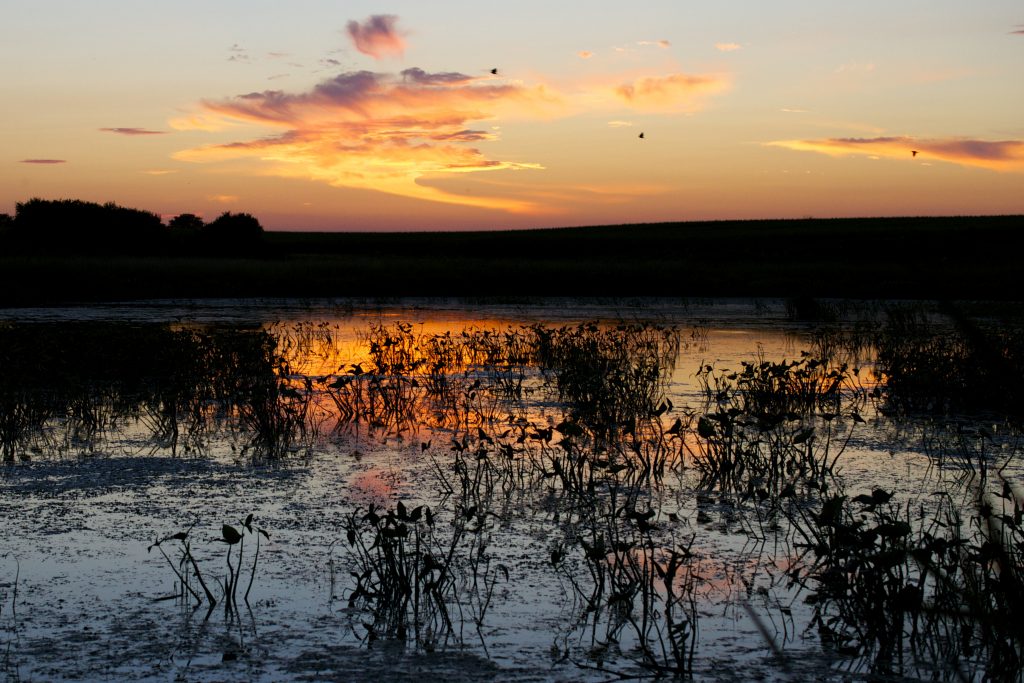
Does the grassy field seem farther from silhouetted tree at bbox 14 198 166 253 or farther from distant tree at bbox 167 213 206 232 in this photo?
distant tree at bbox 167 213 206 232

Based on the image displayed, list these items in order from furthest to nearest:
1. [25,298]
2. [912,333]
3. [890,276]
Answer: [890,276] → [25,298] → [912,333]

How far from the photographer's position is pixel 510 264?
1863 inches

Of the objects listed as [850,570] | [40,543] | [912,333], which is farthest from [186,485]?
[912,333]

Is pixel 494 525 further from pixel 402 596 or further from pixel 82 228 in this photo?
pixel 82 228

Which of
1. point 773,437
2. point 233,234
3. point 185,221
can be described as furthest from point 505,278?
point 185,221

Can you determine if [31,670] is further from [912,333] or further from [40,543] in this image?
[912,333]

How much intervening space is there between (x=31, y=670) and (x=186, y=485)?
3387 mm

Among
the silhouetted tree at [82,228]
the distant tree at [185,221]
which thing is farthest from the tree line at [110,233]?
the distant tree at [185,221]

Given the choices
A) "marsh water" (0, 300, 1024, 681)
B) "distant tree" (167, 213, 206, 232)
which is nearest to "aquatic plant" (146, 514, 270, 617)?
"marsh water" (0, 300, 1024, 681)

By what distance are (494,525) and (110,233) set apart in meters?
A: 50.6

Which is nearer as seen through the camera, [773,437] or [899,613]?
[899,613]

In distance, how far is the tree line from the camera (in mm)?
51125

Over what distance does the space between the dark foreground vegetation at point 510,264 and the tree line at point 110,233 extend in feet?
0.24

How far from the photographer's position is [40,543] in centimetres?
601
